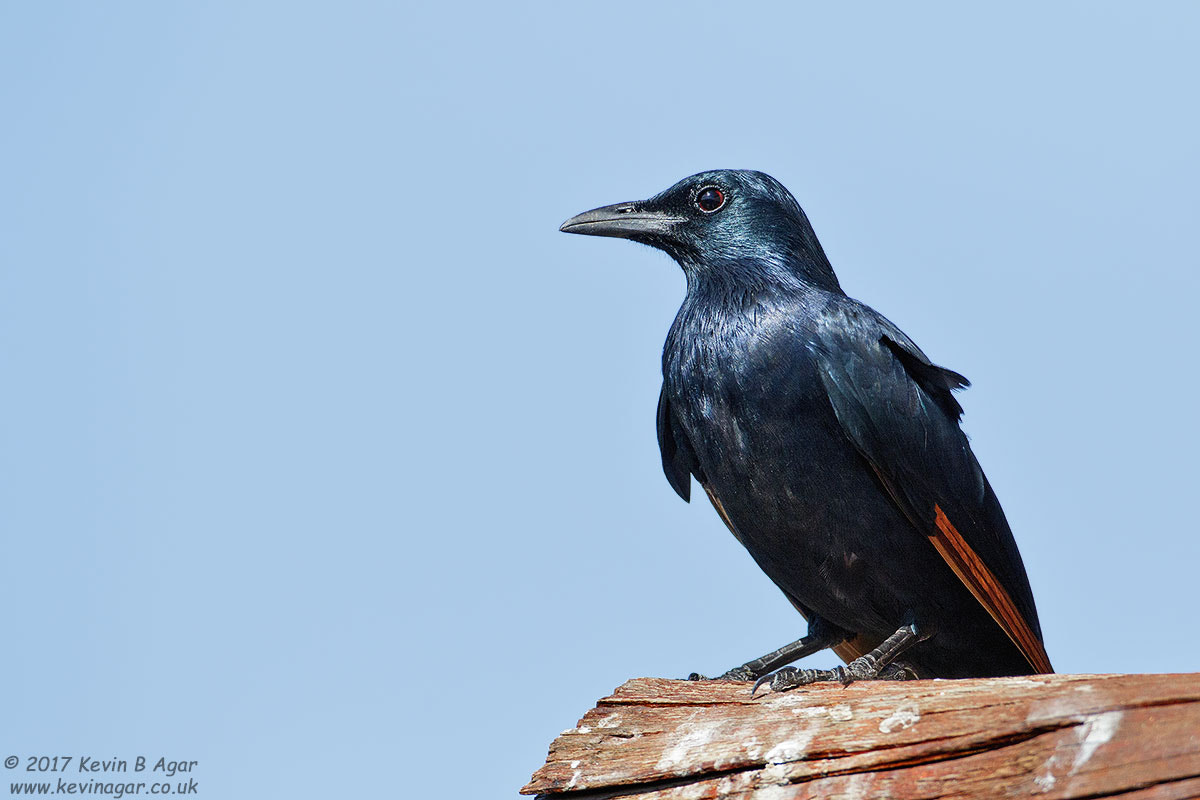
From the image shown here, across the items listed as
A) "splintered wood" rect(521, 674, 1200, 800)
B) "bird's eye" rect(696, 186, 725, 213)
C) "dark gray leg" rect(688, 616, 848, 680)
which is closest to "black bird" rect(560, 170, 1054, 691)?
"dark gray leg" rect(688, 616, 848, 680)

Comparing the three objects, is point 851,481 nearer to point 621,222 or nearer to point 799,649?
point 799,649

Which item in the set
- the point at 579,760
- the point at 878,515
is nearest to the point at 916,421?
the point at 878,515

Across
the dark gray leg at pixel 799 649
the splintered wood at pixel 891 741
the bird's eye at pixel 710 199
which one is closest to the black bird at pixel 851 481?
the dark gray leg at pixel 799 649

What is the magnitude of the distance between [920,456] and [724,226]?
143 cm

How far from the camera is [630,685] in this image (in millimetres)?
4176

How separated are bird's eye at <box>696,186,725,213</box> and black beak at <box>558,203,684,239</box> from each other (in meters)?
0.12

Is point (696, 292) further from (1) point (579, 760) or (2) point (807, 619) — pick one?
(1) point (579, 760)

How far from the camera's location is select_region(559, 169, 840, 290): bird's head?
5.34 m

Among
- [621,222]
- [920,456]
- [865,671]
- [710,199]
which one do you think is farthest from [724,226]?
[865,671]

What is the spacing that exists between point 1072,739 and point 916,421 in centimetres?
193

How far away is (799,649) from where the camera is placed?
5020mm

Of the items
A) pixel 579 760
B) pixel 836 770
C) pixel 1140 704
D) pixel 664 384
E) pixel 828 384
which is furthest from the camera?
pixel 664 384

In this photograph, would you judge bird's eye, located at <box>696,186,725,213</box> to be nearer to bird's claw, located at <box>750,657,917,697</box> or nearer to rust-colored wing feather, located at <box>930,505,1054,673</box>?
rust-colored wing feather, located at <box>930,505,1054,673</box>

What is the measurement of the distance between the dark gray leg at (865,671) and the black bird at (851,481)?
1 centimetres
